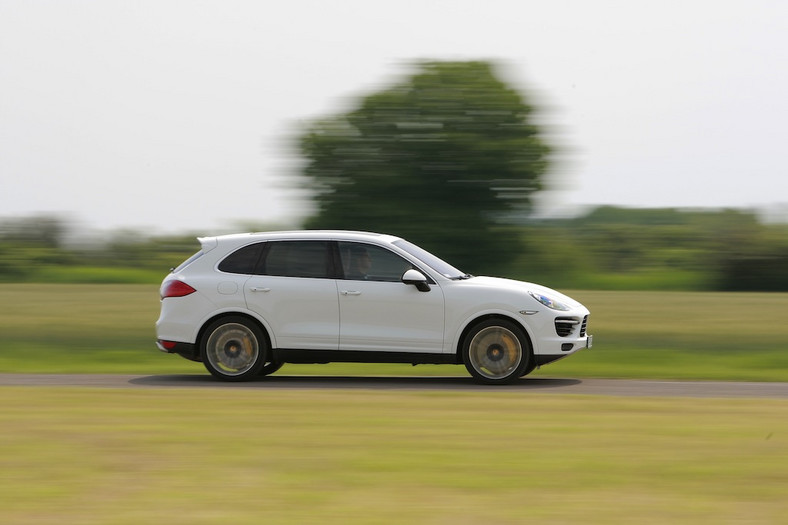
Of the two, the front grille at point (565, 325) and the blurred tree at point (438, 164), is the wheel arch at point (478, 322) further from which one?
the blurred tree at point (438, 164)

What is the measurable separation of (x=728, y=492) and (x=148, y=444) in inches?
156

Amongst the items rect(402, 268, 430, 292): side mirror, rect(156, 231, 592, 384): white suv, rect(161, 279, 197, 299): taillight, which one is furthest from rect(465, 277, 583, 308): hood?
rect(161, 279, 197, 299): taillight

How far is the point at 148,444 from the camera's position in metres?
8.43

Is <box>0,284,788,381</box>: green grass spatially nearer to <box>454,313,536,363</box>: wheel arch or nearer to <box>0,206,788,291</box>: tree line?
<box>454,313,536,363</box>: wheel arch

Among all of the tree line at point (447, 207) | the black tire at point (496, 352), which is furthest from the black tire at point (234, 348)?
the tree line at point (447, 207)

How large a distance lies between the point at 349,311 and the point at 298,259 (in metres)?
0.86

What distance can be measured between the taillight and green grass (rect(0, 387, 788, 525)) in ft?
6.82

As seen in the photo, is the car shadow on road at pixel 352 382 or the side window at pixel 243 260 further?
the side window at pixel 243 260

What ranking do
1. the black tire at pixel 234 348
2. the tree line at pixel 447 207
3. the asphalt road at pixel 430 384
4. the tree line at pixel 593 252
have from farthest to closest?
1. the tree line at pixel 447 207
2. the tree line at pixel 593 252
3. the black tire at pixel 234 348
4. the asphalt road at pixel 430 384

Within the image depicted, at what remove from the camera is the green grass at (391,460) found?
20.8 feet

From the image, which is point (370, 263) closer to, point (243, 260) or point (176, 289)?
point (243, 260)

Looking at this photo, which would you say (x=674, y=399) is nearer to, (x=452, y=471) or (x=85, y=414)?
(x=452, y=471)

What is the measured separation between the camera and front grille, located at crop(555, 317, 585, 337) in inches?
501

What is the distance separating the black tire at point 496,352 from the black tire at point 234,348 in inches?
88.2
